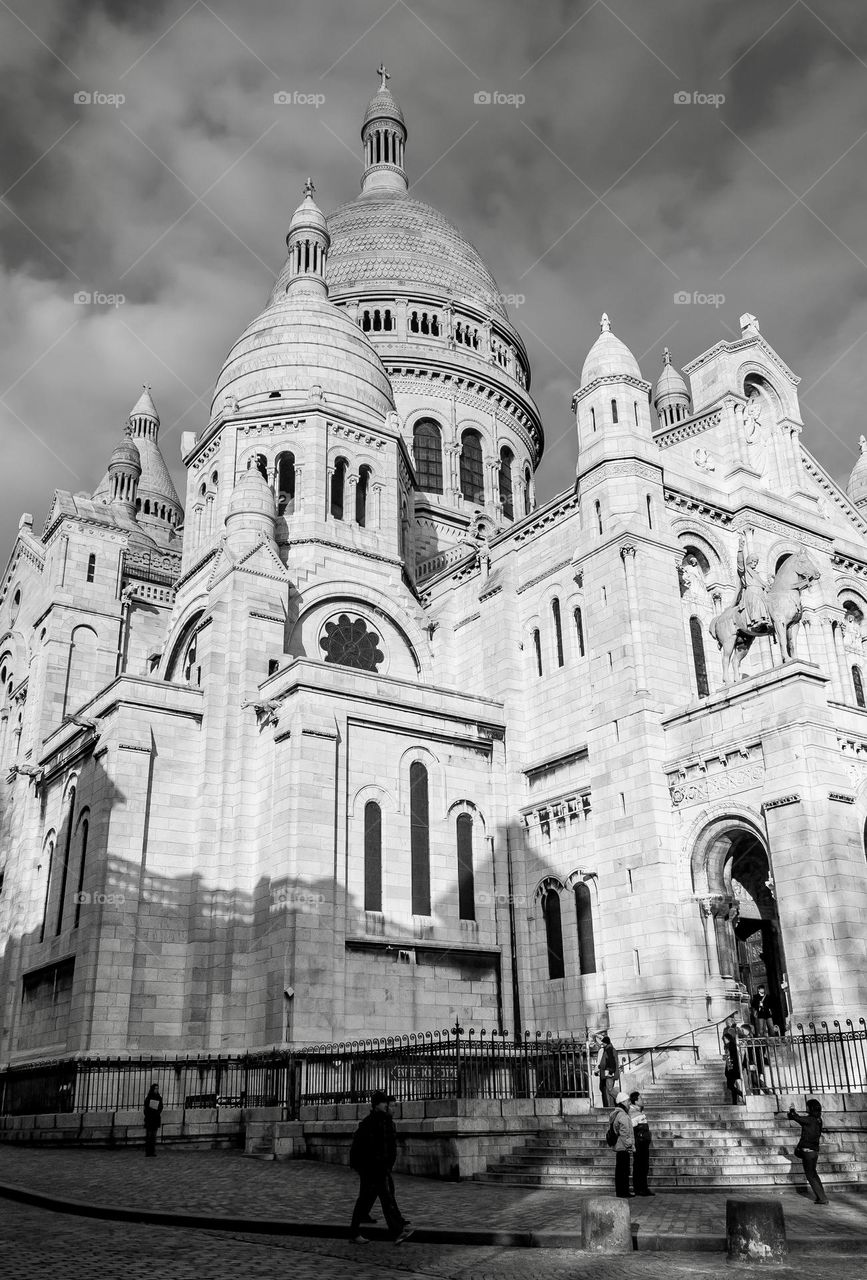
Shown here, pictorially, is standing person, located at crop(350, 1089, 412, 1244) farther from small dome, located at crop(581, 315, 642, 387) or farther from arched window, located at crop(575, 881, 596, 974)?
small dome, located at crop(581, 315, 642, 387)

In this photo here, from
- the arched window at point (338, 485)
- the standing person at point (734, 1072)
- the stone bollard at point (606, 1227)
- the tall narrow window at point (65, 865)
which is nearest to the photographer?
the stone bollard at point (606, 1227)

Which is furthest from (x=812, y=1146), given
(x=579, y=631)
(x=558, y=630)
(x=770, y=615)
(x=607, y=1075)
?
(x=558, y=630)

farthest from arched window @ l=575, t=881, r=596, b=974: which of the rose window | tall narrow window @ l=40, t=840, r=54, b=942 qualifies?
tall narrow window @ l=40, t=840, r=54, b=942

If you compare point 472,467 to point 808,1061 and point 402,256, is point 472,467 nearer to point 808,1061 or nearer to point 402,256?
point 402,256

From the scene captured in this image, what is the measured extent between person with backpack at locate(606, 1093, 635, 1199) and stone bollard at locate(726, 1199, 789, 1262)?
4.47 metres

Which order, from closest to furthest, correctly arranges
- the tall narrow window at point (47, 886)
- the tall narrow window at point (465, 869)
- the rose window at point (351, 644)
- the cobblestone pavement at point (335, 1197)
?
the cobblestone pavement at point (335, 1197), the tall narrow window at point (465, 869), the tall narrow window at point (47, 886), the rose window at point (351, 644)

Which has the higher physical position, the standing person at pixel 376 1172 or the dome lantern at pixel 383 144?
the dome lantern at pixel 383 144

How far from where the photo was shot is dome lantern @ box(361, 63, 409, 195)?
76938 mm

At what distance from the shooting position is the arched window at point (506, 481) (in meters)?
60.4

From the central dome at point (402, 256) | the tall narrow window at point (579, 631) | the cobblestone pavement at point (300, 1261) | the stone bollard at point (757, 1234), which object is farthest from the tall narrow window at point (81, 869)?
the central dome at point (402, 256)

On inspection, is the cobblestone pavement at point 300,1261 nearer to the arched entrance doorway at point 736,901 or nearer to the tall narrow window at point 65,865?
the arched entrance doorway at point 736,901

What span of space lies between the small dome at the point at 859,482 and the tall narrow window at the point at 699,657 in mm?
15803

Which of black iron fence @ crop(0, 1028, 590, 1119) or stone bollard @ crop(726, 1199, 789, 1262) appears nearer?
stone bollard @ crop(726, 1199, 789, 1262)

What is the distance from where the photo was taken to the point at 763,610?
32250 mm
